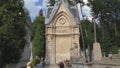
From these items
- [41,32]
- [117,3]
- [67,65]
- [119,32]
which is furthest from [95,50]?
[41,32]

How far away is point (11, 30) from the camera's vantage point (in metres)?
26.6

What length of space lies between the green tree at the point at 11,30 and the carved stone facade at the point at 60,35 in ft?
93.9

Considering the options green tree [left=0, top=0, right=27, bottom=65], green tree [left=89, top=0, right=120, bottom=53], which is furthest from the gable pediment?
green tree [left=0, top=0, right=27, bottom=65]

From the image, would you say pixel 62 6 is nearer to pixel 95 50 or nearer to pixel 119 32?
pixel 119 32

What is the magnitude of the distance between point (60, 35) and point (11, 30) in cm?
3146

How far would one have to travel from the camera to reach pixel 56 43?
57.7m

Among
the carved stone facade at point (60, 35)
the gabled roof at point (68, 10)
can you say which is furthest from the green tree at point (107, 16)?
the gabled roof at point (68, 10)

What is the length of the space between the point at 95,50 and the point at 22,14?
8584 millimetres

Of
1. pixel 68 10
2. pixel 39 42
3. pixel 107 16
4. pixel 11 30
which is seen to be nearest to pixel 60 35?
pixel 68 10

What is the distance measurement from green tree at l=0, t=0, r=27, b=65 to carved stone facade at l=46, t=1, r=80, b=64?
2862 centimetres

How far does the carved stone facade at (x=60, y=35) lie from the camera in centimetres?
5738

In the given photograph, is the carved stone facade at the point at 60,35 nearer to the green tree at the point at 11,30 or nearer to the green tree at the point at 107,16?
the green tree at the point at 107,16

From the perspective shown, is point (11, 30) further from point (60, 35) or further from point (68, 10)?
point (68, 10)

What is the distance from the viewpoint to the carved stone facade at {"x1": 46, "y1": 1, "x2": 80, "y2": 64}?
188ft
